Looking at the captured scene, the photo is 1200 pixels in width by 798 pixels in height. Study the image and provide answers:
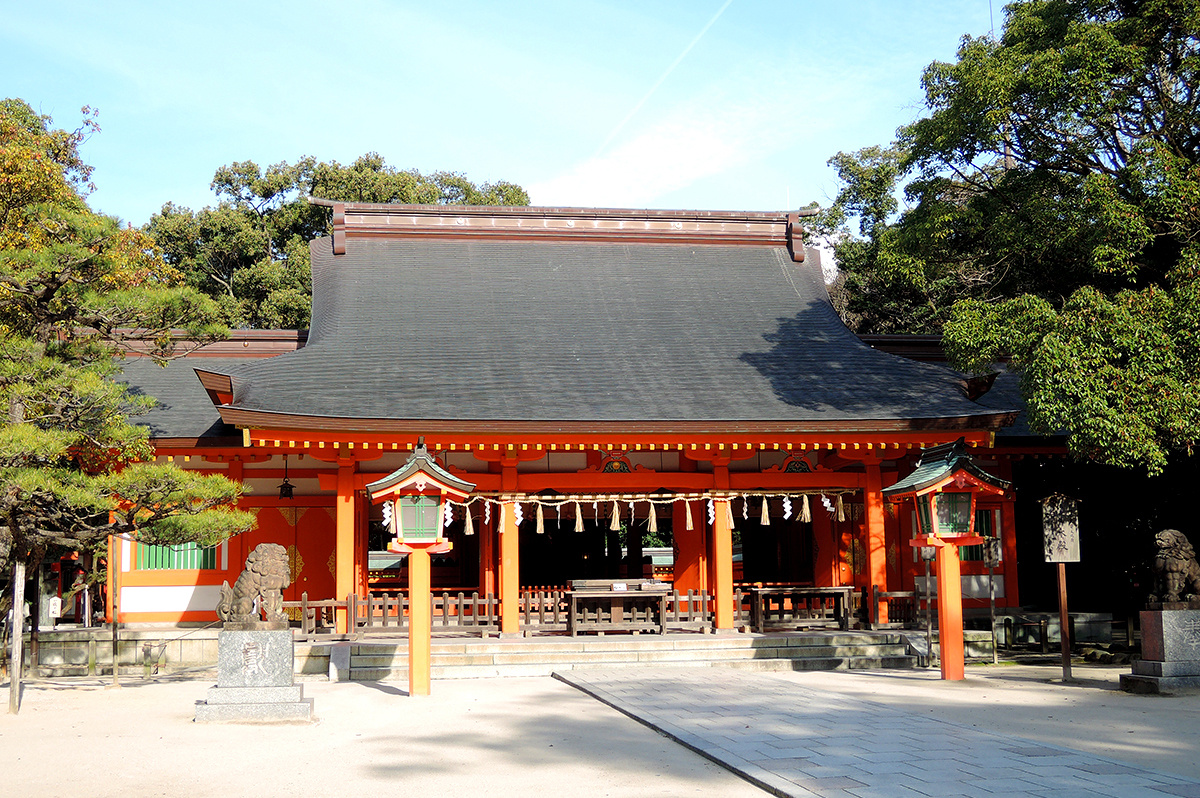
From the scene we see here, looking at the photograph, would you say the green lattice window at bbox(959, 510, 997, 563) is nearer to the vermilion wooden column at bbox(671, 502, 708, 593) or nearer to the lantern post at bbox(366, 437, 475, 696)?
the vermilion wooden column at bbox(671, 502, 708, 593)

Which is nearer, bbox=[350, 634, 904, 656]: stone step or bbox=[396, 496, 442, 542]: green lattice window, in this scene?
bbox=[396, 496, 442, 542]: green lattice window

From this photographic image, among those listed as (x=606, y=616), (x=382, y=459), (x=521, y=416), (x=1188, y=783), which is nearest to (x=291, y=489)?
(x=382, y=459)

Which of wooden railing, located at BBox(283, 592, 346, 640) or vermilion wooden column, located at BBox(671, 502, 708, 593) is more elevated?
vermilion wooden column, located at BBox(671, 502, 708, 593)

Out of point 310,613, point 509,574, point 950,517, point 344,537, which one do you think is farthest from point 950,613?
point 310,613

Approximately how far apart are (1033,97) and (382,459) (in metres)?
10.3

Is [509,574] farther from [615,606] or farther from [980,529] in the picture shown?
[980,529]

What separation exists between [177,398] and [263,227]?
52.8 feet

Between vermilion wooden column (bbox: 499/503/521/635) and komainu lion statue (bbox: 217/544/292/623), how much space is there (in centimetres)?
426

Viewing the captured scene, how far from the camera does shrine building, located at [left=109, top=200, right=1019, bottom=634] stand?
45.3 feet

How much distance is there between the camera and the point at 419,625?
36.6 ft

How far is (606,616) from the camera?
559 inches

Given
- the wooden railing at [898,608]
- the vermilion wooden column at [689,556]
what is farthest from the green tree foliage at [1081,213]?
the vermilion wooden column at [689,556]

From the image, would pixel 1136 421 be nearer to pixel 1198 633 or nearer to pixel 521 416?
pixel 1198 633

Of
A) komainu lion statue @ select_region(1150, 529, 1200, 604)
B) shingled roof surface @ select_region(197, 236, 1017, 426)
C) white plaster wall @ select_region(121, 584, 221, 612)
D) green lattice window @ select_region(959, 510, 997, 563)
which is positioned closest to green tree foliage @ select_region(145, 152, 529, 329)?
shingled roof surface @ select_region(197, 236, 1017, 426)
